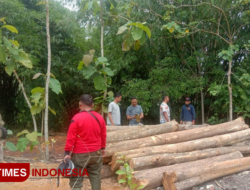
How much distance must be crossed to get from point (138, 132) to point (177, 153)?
2.70 feet

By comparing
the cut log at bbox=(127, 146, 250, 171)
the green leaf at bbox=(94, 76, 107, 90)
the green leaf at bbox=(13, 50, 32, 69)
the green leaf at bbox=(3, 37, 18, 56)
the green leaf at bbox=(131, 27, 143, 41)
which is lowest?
the cut log at bbox=(127, 146, 250, 171)

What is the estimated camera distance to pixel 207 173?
379 cm

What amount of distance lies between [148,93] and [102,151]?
4849 mm

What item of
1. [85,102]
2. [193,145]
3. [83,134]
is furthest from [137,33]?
[193,145]

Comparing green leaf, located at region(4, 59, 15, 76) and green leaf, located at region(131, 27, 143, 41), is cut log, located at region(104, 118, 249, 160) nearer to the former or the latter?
green leaf, located at region(131, 27, 143, 41)

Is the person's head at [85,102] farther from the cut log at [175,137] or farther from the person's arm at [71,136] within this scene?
the cut log at [175,137]

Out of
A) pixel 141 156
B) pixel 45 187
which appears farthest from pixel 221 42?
pixel 45 187

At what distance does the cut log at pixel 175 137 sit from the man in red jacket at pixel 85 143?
2.79ft

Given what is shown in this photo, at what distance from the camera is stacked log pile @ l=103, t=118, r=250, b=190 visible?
3.59 m

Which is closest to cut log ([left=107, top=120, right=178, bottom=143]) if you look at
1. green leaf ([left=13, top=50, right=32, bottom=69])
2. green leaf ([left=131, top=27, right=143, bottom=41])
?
green leaf ([left=131, top=27, right=143, bottom=41])

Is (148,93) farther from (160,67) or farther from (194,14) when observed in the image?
(194,14)

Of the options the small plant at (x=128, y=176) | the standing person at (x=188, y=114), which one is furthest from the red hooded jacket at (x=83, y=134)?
the standing person at (x=188, y=114)

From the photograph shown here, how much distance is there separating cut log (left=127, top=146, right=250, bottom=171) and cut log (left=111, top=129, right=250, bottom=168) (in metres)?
0.13

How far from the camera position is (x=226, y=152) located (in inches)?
180
